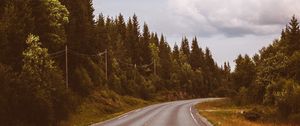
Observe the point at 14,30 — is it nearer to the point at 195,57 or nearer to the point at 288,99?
the point at 288,99

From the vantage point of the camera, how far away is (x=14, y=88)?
114 feet

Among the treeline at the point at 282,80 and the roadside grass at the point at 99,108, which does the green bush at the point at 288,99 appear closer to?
the treeline at the point at 282,80

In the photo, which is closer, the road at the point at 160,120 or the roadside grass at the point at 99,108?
the road at the point at 160,120

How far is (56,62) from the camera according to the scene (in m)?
60.1

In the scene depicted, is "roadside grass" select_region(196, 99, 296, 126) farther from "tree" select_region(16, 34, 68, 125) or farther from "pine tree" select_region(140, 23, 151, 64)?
"pine tree" select_region(140, 23, 151, 64)

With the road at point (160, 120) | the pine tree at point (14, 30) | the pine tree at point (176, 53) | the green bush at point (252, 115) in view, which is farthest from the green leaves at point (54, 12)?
the pine tree at point (176, 53)

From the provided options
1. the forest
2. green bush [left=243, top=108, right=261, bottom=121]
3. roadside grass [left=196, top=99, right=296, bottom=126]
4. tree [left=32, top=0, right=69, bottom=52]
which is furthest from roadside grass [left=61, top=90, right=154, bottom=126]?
green bush [left=243, top=108, right=261, bottom=121]

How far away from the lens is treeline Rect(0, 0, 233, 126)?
118 ft

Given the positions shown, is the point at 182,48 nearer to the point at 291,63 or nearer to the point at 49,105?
the point at 291,63

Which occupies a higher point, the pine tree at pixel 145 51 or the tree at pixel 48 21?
the pine tree at pixel 145 51

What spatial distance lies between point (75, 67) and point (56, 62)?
6540mm

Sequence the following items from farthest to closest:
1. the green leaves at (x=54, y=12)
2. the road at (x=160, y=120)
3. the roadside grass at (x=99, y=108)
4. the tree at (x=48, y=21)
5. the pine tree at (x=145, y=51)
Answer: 1. the pine tree at (x=145, y=51)
2. the roadside grass at (x=99, y=108)
3. the green leaves at (x=54, y=12)
4. the tree at (x=48, y=21)
5. the road at (x=160, y=120)

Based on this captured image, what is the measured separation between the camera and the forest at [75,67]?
120 ft

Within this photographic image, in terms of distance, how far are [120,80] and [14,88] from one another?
233ft
